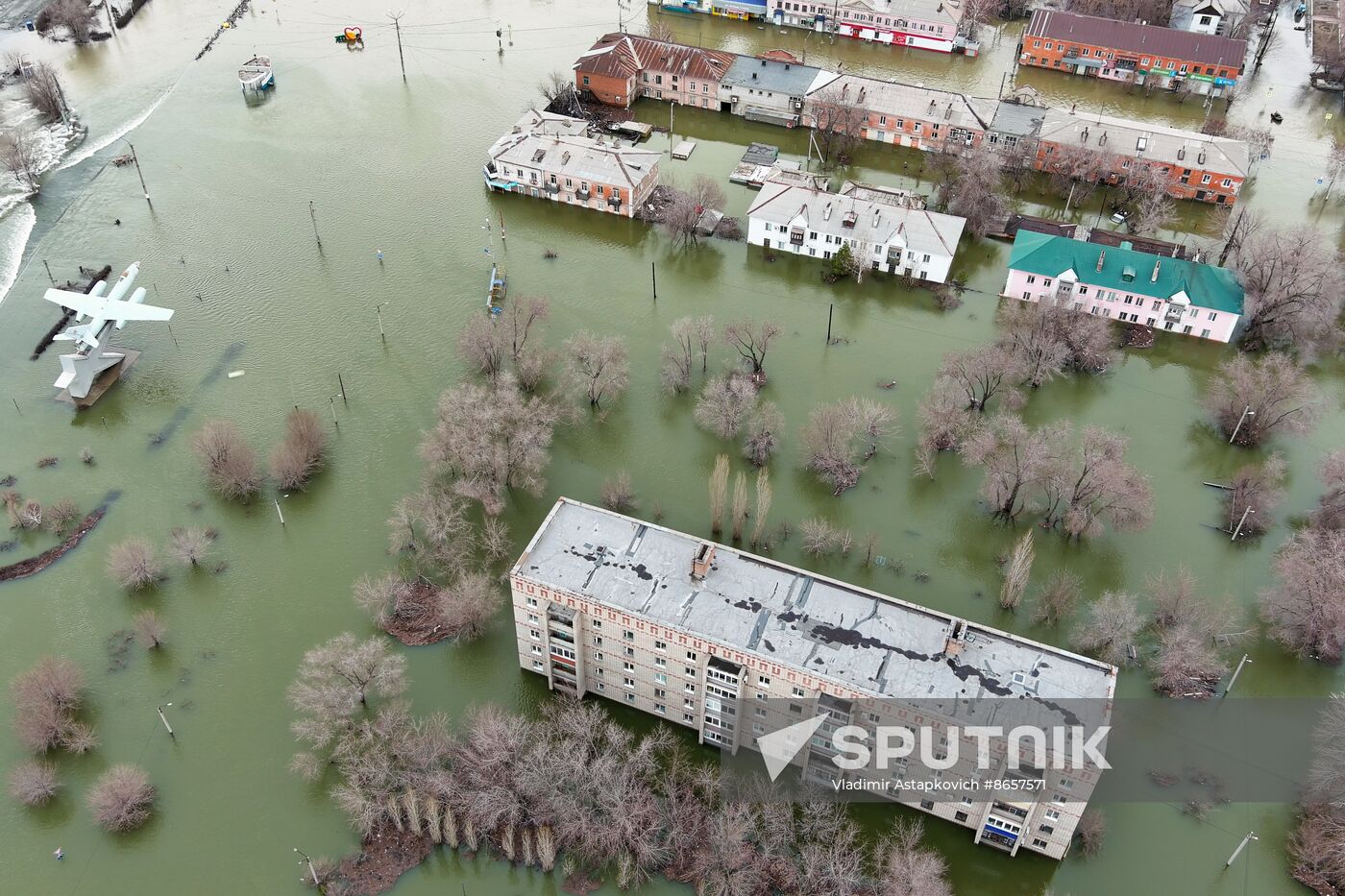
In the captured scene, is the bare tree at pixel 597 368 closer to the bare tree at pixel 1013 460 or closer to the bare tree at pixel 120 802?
the bare tree at pixel 1013 460

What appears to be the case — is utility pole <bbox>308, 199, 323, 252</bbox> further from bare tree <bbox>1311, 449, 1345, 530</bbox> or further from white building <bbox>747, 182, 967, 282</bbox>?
bare tree <bbox>1311, 449, 1345, 530</bbox>

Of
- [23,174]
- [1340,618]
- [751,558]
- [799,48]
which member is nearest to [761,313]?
[751,558]

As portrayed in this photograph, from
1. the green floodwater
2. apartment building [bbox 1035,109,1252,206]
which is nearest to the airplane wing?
the green floodwater

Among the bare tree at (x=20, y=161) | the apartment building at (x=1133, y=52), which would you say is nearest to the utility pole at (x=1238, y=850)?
the apartment building at (x=1133, y=52)

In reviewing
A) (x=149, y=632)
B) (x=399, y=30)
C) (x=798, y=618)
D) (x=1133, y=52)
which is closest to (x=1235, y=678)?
(x=798, y=618)

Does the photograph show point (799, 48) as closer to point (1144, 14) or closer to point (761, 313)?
point (1144, 14)

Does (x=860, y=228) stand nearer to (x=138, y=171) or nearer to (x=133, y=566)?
(x=133, y=566)
